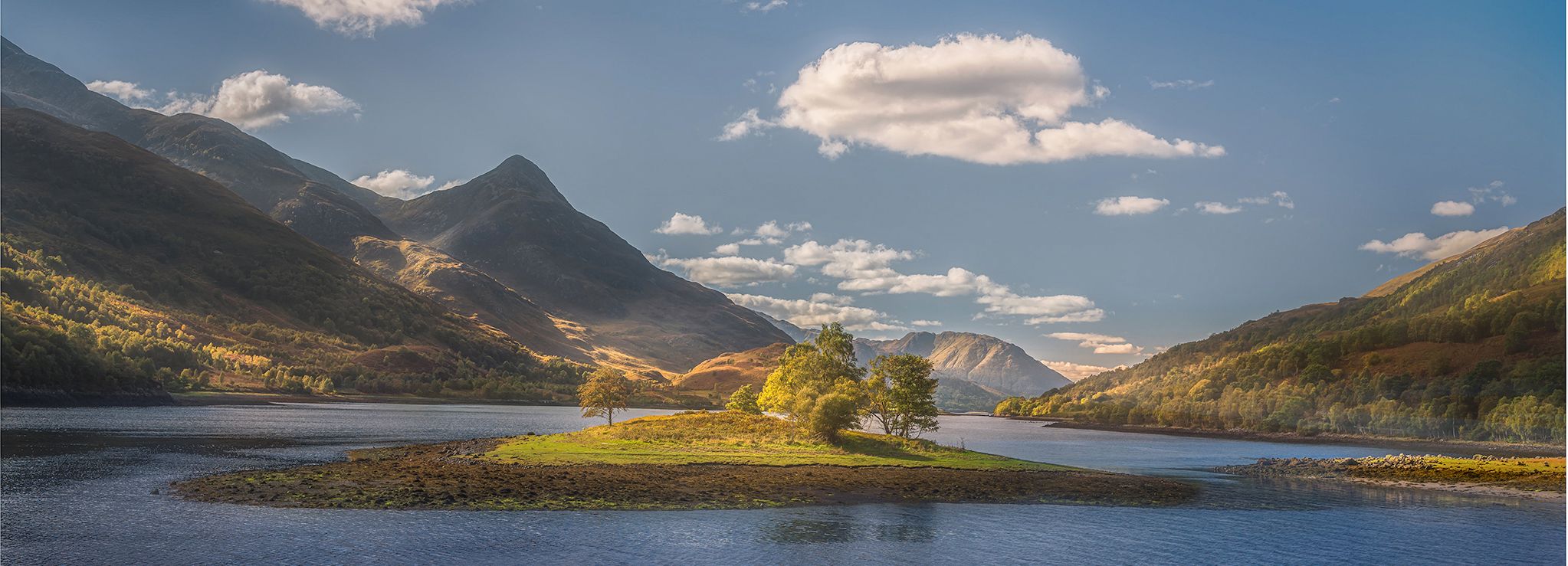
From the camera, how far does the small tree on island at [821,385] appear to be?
113 metres

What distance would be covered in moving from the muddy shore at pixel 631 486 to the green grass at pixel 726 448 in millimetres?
3771

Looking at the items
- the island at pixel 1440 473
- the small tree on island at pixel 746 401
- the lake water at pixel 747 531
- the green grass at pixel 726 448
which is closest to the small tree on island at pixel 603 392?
the green grass at pixel 726 448

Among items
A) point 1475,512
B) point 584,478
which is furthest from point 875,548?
point 1475,512

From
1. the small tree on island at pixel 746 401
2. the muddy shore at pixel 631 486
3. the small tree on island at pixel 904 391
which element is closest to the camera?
the muddy shore at pixel 631 486

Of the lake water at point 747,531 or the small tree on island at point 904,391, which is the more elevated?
the small tree on island at point 904,391

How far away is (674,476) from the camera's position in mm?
84938

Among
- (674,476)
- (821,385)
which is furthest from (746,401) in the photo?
(674,476)

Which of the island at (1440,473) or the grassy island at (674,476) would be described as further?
the island at (1440,473)

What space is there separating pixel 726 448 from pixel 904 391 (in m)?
28.5

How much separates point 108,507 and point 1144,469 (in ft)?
375

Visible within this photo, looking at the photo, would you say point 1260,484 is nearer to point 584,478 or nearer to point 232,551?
point 584,478

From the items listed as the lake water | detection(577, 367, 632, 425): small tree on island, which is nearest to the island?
the lake water

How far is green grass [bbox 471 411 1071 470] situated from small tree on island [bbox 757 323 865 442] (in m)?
2.42

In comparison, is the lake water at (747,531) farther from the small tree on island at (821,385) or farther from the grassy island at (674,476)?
the small tree on island at (821,385)
